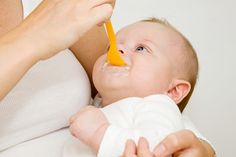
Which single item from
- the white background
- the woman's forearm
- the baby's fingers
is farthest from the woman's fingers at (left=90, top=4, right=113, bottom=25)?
the white background

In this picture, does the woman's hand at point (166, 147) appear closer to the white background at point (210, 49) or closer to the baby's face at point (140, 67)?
the baby's face at point (140, 67)

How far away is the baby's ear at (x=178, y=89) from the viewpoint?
1143 mm

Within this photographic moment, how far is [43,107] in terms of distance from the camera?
107 centimetres

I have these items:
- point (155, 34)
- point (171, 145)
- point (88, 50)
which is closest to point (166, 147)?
point (171, 145)

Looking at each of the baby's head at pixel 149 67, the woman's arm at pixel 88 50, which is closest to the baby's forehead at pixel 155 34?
the baby's head at pixel 149 67

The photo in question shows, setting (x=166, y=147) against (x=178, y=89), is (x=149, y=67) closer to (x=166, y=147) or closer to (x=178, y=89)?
(x=178, y=89)

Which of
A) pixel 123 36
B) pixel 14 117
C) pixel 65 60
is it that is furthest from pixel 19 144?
pixel 123 36

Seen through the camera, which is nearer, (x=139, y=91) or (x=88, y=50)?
(x=139, y=91)

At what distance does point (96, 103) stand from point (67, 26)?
381 mm

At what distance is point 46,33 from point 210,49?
897mm

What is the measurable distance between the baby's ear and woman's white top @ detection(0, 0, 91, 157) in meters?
0.22

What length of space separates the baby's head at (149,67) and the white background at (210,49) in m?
0.44

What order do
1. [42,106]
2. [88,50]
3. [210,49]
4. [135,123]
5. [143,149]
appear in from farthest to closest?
[210,49] → [88,50] → [42,106] → [135,123] → [143,149]

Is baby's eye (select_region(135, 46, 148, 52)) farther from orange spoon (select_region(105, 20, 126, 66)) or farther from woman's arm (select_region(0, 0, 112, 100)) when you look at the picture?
woman's arm (select_region(0, 0, 112, 100))
